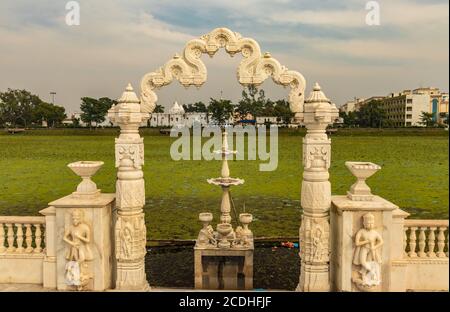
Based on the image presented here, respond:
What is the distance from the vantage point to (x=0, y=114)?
53.3 meters

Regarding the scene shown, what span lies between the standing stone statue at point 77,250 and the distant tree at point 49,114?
193 ft

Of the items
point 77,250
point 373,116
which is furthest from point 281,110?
point 77,250

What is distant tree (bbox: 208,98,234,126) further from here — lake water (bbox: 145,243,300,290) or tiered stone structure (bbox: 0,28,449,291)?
tiered stone structure (bbox: 0,28,449,291)

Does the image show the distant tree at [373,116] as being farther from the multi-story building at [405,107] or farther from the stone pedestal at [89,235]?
the stone pedestal at [89,235]

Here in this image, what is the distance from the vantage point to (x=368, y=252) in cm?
415

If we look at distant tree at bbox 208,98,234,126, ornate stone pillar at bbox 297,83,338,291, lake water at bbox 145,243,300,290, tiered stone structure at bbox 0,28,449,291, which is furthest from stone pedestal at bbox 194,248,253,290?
distant tree at bbox 208,98,234,126

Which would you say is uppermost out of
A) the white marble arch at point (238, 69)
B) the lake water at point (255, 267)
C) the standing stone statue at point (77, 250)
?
the white marble arch at point (238, 69)

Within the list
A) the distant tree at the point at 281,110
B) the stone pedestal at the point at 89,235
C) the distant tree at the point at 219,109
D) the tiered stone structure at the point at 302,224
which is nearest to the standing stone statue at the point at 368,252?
the tiered stone structure at the point at 302,224

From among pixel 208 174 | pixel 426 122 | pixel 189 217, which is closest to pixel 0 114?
pixel 208 174

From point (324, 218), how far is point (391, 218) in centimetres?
78

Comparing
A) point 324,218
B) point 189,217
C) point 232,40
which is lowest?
point 189,217

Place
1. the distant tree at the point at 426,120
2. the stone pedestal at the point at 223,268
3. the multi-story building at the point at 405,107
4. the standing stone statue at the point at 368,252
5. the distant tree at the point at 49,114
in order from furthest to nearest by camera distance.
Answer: the distant tree at the point at 49,114, the multi-story building at the point at 405,107, the distant tree at the point at 426,120, the stone pedestal at the point at 223,268, the standing stone statue at the point at 368,252

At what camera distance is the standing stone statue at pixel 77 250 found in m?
4.25
